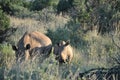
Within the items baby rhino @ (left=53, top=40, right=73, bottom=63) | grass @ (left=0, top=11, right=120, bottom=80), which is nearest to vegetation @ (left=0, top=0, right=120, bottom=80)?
grass @ (left=0, top=11, right=120, bottom=80)

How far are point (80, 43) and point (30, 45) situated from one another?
4058 millimetres

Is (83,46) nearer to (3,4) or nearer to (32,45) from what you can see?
(32,45)

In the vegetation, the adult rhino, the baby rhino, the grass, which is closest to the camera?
the grass

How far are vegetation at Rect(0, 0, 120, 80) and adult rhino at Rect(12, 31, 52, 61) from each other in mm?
312

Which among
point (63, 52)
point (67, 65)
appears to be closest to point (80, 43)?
point (63, 52)

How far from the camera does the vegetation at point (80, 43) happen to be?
8367 millimetres

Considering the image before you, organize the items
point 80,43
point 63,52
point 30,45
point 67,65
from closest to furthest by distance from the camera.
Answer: point 67,65, point 63,52, point 30,45, point 80,43

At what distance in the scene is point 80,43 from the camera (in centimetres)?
1556

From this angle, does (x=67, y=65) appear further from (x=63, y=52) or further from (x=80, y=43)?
(x=80, y=43)

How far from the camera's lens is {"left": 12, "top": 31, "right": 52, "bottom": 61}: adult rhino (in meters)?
11.2

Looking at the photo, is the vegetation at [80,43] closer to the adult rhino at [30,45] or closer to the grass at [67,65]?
the grass at [67,65]

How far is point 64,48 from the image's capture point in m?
11.7

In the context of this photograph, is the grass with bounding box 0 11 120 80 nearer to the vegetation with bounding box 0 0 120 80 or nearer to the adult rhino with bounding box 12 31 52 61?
the vegetation with bounding box 0 0 120 80

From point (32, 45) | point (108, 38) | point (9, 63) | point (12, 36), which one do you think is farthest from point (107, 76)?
point (12, 36)
